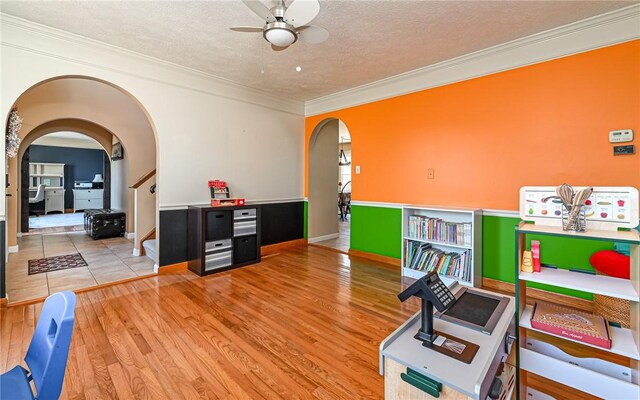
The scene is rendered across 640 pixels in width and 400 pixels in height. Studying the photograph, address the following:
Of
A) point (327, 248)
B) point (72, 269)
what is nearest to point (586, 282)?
point (327, 248)

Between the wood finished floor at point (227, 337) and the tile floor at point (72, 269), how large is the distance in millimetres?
405

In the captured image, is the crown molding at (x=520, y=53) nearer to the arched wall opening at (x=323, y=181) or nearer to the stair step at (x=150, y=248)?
the arched wall opening at (x=323, y=181)

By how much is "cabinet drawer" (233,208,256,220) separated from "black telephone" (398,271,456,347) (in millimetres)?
3435

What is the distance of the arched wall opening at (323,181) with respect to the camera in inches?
226

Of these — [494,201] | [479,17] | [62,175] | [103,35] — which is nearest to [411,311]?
[494,201]

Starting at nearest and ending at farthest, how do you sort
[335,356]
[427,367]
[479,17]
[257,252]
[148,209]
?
[427,367], [335,356], [479,17], [257,252], [148,209]

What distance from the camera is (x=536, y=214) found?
1756mm

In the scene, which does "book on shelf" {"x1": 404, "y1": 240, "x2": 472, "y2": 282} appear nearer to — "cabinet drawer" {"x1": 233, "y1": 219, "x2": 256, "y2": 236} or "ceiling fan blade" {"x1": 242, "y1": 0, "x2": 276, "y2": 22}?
"cabinet drawer" {"x1": 233, "y1": 219, "x2": 256, "y2": 236}

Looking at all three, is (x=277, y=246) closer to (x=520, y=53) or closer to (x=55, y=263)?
(x=55, y=263)

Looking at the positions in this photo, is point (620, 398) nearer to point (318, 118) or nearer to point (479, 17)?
point (479, 17)

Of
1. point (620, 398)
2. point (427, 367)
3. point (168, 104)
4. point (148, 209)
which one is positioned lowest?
point (620, 398)

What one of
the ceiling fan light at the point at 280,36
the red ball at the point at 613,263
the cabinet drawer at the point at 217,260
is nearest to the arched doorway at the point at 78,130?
the cabinet drawer at the point at 217,260

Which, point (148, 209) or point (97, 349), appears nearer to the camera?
point (97, 349)

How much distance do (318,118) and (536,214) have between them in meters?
4.31
